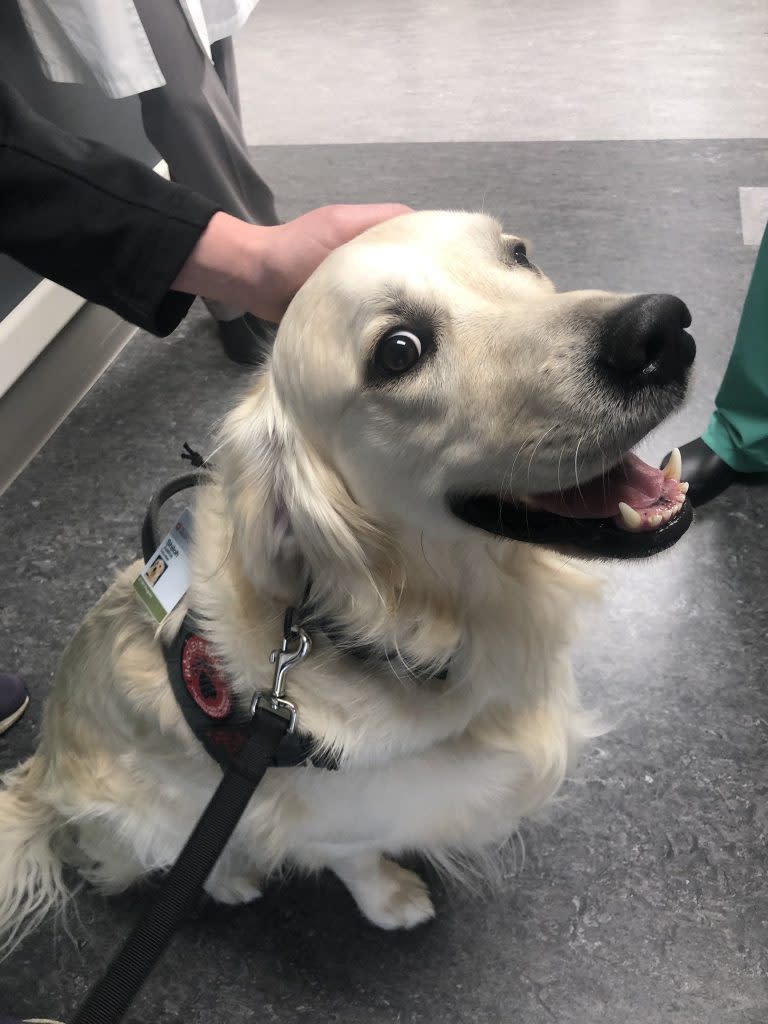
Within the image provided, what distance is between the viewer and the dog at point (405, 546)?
32.3 inches

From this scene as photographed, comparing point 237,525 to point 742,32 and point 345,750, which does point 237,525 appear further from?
point 742,32

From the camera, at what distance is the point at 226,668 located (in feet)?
3.21

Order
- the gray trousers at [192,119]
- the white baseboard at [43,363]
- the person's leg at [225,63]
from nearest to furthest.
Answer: the gray trousers at [192,119]
the white baseboard at [43,363]
the person's leg at [225,63]

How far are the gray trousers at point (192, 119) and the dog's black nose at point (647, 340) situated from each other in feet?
5.34

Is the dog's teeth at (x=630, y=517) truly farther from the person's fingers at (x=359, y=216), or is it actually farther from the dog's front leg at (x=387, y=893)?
the dog's front leg at (x=387, y=893)

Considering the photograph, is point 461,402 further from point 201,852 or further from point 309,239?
point 201,852

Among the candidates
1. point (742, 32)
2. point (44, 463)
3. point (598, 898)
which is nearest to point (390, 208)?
point (598, 898)

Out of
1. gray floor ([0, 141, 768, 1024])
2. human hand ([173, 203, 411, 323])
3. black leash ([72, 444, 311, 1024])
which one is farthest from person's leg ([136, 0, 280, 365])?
black leash ([72, 444, 311, 1024])

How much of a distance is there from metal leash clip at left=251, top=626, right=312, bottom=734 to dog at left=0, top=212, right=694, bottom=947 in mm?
28

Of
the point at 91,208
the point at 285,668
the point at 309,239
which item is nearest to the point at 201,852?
the point at 285,668

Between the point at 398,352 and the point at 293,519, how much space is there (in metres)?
0.23

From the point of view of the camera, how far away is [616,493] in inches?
35.6

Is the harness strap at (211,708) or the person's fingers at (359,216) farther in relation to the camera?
the person's fingers at (359,216)

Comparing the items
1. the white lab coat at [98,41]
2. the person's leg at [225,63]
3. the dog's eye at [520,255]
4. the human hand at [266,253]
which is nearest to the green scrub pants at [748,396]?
the dog's eye at [520,255]
